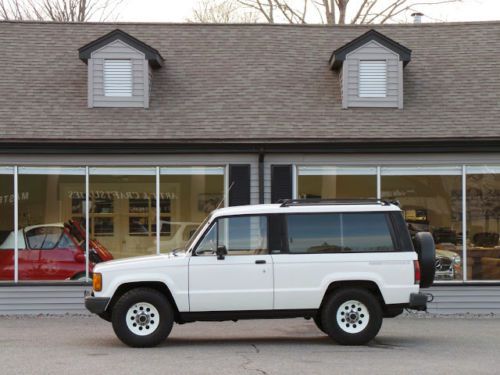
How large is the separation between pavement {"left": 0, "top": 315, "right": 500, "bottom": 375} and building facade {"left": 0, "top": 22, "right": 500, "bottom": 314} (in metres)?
1.55

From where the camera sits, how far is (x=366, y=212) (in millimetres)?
11836

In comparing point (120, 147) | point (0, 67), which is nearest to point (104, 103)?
point (120, 147)

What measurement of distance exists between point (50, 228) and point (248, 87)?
4.65 m

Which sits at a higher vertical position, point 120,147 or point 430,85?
point 430,85

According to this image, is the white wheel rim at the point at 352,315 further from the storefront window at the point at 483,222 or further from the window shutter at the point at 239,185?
the storefront window at the point at 483,222

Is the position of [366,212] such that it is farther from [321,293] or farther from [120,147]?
[120,147]

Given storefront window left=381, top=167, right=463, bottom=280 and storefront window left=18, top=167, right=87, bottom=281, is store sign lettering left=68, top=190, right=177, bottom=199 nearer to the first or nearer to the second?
storefront window left=18, top=167, right=87, bottom=281

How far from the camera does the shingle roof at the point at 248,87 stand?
15.7 meters

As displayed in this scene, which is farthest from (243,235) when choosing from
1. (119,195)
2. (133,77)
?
(133,77)

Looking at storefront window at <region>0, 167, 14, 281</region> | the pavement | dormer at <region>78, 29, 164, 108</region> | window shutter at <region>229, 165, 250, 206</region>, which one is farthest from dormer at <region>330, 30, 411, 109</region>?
storefront window at <region>0, 167, 14, 281</region>

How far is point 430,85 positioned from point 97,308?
876 centimetres

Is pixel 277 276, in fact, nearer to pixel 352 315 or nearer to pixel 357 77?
pixel 352 315

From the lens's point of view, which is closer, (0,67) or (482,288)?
(482,288)

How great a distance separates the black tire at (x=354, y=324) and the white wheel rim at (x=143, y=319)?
2.24 meters
